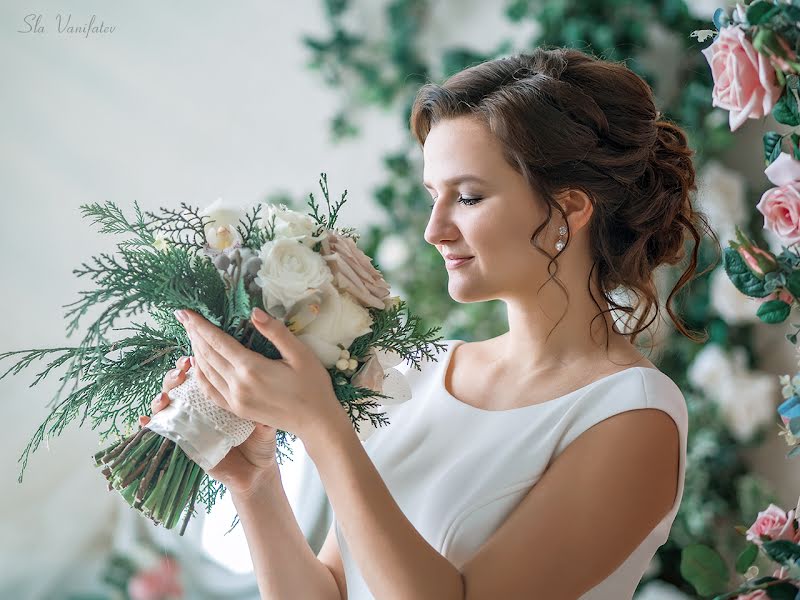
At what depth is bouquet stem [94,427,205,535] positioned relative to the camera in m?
1.41

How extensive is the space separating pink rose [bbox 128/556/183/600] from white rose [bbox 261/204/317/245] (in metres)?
1.87

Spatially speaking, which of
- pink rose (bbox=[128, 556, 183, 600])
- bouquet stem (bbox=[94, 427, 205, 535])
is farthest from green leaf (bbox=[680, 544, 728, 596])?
pink rose (bbox=[128, 556, 183, 600])

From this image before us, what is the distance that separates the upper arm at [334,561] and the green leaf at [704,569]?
0.72 metres

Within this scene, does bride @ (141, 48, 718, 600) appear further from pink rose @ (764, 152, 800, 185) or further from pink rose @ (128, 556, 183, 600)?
pink rose @ (128, 556, 183, 600)

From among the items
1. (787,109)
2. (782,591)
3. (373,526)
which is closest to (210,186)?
(373,526)

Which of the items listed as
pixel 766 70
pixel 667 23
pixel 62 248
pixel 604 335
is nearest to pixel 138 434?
pixel 604 335

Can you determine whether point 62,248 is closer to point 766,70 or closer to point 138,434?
point 138,434

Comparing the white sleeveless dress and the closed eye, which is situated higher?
the closed eye

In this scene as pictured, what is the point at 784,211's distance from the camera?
40.1 inches

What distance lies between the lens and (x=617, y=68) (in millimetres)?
1666

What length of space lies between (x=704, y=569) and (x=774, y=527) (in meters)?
0.22

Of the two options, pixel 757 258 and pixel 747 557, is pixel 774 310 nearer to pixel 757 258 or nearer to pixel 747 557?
pixel 757 258

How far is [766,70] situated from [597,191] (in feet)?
2.01

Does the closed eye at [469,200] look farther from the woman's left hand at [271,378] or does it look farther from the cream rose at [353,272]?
the woman's left hand at [271,378]
